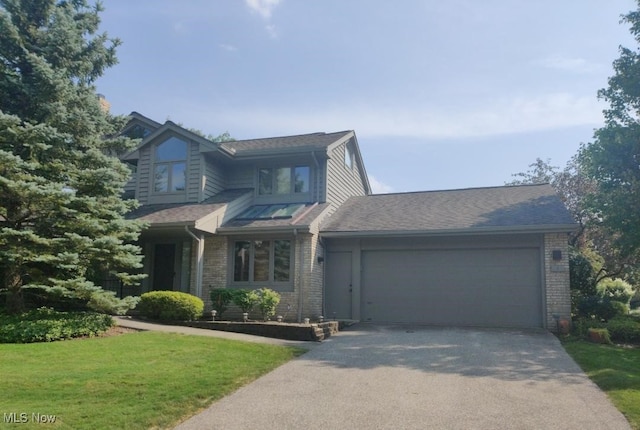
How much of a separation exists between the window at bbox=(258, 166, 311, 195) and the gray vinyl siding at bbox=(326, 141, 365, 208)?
87 cm

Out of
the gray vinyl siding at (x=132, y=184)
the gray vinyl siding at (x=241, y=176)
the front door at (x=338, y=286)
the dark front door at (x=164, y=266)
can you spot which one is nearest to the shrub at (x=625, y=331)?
the front door at (x=338, y=286)

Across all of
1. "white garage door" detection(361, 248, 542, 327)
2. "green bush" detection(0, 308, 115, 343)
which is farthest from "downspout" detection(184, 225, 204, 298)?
"white garage door" detection(361, 248, 542, 327)

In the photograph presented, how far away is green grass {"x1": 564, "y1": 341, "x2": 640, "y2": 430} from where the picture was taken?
19.7ft

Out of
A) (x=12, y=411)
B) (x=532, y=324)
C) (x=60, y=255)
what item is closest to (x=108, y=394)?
(x=12, y=411)

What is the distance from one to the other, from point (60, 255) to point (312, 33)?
7468 mm

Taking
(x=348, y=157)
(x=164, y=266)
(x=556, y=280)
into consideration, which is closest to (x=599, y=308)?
(x=556, y=280)

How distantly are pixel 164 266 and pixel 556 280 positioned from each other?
11950mm

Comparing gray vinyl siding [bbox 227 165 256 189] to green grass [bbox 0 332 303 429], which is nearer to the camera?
green grass [bbox 0 332 303 429]

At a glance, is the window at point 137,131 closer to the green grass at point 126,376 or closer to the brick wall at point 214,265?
the brick wall at point 214,265

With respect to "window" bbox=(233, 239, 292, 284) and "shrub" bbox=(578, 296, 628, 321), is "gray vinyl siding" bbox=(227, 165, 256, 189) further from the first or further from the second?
"shrub" bbox=(578, 296, 628, 321)

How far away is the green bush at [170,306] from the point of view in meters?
13.0

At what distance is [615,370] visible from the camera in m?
7.94

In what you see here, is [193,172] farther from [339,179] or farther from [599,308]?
[599,308]
